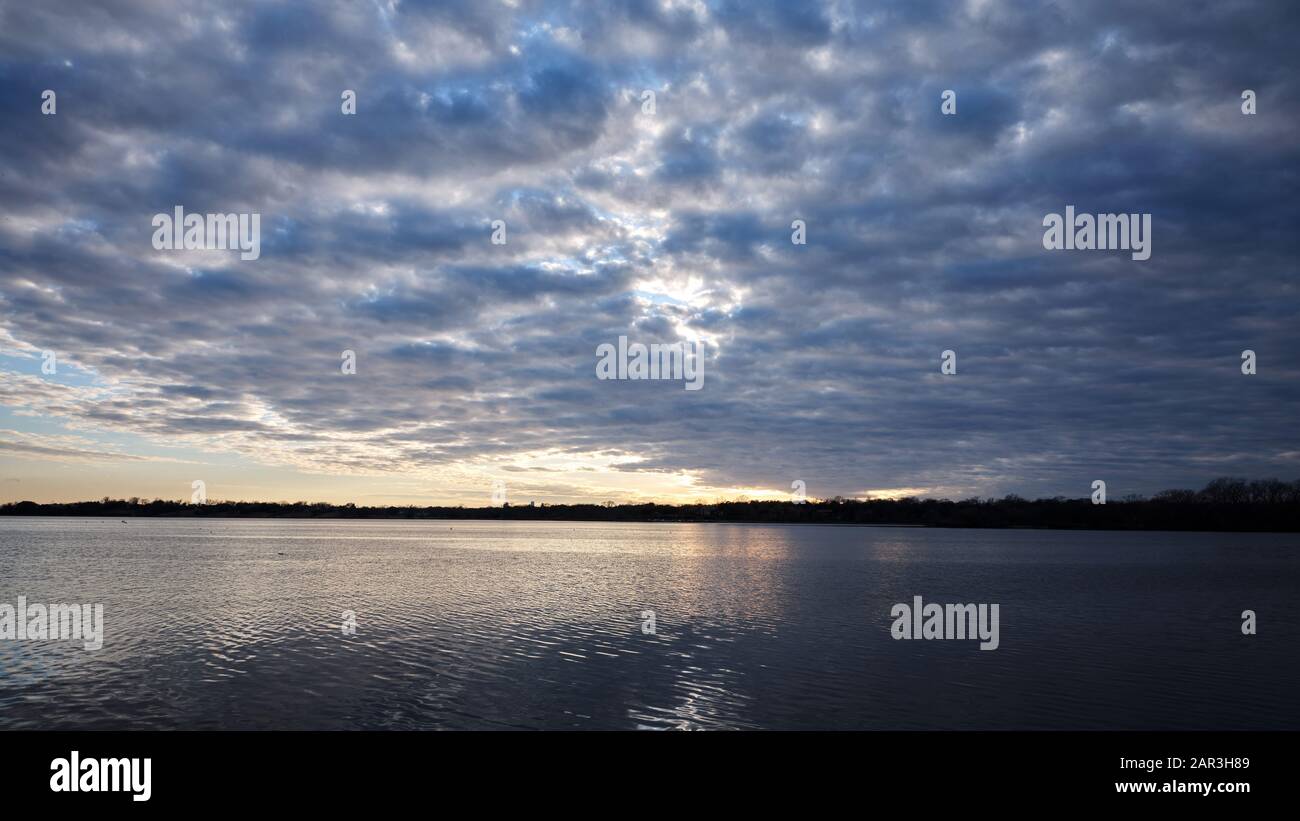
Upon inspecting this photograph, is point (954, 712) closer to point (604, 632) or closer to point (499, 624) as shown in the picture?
point (604, 632)

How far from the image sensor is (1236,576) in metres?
70.7

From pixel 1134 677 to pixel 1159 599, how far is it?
31.0 metres

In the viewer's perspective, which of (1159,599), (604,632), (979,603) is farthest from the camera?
(1159,599)

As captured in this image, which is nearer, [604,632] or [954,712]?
[954,712]

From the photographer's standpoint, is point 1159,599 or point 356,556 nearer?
point 1159,599

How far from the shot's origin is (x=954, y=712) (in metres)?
20.9

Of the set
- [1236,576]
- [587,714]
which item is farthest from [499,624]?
[1236,576]
